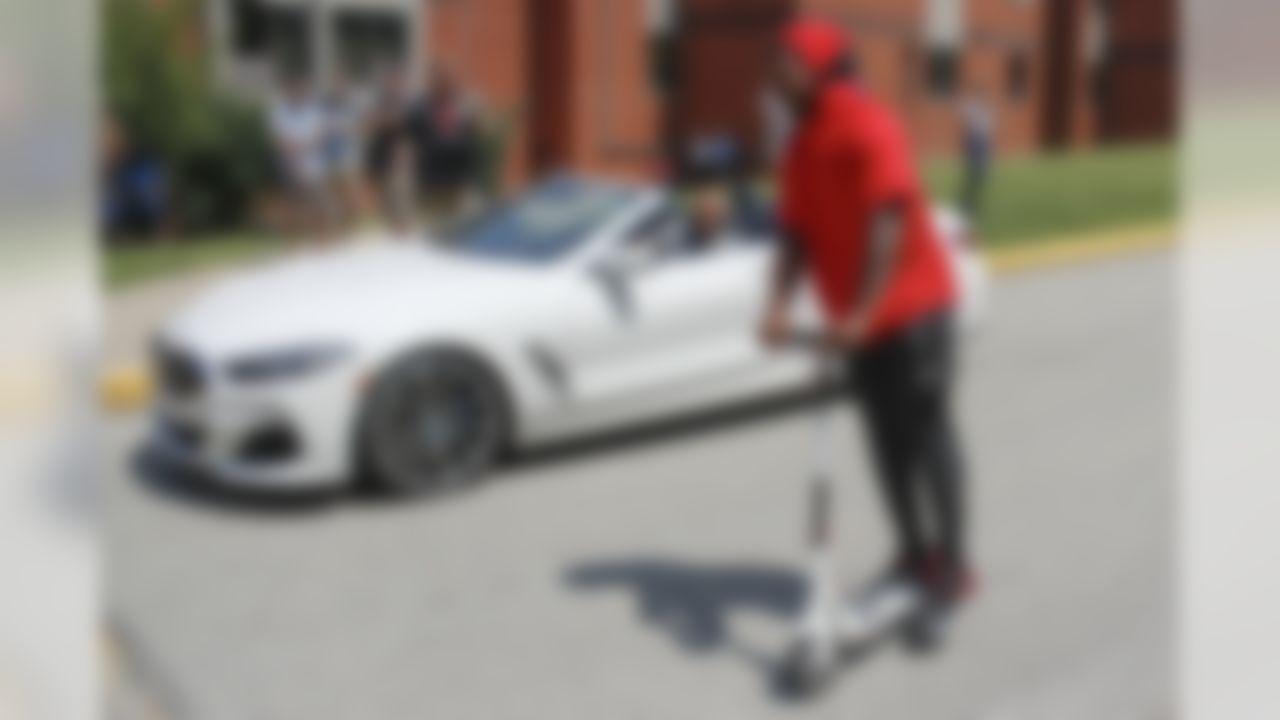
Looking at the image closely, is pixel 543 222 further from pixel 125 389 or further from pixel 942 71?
pixel 942 71

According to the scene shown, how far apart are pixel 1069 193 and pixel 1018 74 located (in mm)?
5381

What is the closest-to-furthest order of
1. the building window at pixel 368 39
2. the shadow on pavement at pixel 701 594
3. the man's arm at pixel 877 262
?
the man's arm at pixel 877 262
the shadow on pavement at pixel 701 594
the building window at pixel 368 39

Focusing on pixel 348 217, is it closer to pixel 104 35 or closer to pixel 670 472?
pixel 104 35

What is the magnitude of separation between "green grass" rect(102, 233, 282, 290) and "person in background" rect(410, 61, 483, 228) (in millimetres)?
1114

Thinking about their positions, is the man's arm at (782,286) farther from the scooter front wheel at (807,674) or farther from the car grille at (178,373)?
the car grille at (178,373)

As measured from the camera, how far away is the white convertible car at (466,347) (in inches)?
183

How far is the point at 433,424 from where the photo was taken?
4891 mm

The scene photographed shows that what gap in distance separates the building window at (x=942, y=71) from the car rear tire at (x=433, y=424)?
13.3 meters

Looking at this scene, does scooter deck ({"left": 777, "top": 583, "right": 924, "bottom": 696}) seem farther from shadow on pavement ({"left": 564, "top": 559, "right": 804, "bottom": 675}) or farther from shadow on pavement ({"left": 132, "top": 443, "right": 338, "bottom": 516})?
shadow on pavement ({"left": 132, "top": 443, "right": 338, "bottom": 516})

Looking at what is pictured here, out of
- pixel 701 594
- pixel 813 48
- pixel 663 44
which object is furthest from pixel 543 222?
pixel 663 44

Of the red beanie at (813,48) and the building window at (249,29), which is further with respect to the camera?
the building window at (249,29)

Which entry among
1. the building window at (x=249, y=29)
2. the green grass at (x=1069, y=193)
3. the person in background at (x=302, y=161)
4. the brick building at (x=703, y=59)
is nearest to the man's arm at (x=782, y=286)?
the person in background at (x=302, y=161)

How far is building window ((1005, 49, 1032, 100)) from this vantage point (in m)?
18.8

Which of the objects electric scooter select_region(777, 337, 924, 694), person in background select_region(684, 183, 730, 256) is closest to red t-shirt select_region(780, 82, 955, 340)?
electric scooter select_region(777, 337, 924, 694)
